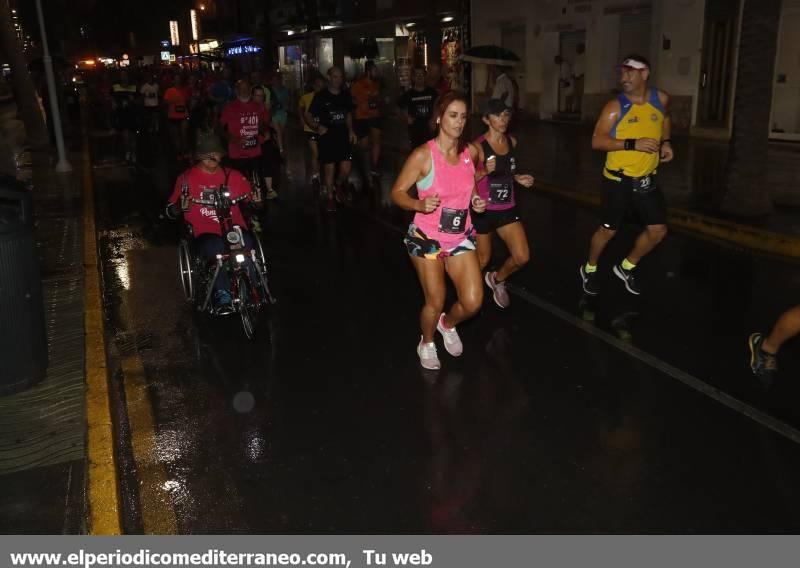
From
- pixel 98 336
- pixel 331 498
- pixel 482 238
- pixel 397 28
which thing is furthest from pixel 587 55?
pixel 331 498

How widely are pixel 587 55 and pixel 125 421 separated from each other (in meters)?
20.0

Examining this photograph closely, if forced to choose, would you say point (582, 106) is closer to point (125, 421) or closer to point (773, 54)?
point (773, 54)

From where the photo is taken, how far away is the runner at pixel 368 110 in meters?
15.4

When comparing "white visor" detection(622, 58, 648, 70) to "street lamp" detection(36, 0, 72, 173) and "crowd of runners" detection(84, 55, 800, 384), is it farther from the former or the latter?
"street lamp" detection(36, 0, 72, 173)

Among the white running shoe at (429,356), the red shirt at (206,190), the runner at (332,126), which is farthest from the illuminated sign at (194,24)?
the white running shoe at (429,356)

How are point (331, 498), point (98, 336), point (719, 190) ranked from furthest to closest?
point (719, 190) → point (98, 336) → point (331, 498)

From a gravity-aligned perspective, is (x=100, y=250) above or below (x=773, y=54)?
below

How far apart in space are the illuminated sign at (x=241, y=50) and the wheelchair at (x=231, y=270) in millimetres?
39709

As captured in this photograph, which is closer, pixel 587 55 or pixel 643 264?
pixel 643 264

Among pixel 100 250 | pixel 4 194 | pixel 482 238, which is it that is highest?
pixel 4 194

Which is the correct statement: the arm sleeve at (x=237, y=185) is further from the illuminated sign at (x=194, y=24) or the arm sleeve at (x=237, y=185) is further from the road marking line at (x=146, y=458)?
the illuminated sign at (x=194, y=24)

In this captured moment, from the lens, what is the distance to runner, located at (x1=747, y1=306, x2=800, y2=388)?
5.08 m

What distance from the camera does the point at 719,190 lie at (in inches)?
418
